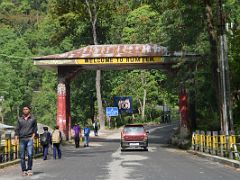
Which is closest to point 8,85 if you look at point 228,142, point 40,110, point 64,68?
point 40,110

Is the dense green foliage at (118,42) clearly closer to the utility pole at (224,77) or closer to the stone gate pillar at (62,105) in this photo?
the utility pole at (224,77)

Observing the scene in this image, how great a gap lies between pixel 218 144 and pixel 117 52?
16.5m

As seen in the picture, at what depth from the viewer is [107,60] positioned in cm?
3734

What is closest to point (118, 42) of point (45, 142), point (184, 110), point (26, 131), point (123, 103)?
point (123, 103)

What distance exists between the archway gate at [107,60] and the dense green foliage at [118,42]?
3.12 feet

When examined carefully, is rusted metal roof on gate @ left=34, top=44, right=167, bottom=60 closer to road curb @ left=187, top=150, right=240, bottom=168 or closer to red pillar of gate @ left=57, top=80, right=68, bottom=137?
red pillar of gate @ left=57, top=80, right=68, bottom=137

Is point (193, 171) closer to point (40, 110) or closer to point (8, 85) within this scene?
point (8, 85)

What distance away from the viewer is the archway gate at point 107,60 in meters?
37.0

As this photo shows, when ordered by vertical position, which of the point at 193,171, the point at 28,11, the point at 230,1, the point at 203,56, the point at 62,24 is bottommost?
the point at 193,171

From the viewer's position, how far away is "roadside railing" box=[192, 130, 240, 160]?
20.0m

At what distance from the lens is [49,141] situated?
83.9 feet

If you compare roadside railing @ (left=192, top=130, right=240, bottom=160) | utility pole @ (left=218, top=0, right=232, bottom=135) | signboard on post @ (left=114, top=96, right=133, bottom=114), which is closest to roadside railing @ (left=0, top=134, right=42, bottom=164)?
roadside railing @ (left=192, top=130, right=240, bottom=160)

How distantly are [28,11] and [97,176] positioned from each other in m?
139

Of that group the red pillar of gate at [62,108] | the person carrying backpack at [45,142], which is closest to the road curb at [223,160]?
the person carrying backpack at [45,142]
